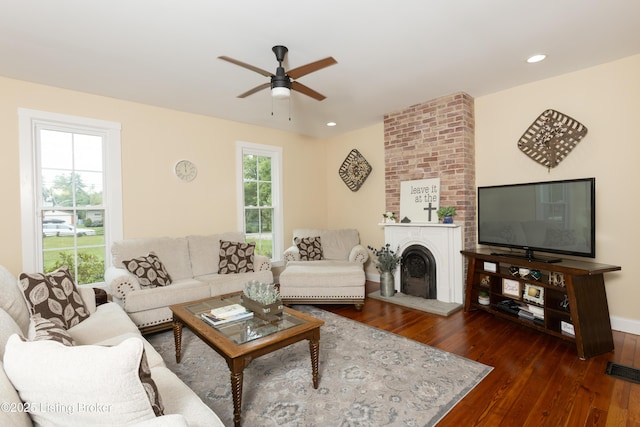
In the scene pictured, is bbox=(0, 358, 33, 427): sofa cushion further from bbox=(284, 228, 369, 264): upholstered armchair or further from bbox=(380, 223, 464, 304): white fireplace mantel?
bbox=(380, 223, 464, 304): white fireplace mantel

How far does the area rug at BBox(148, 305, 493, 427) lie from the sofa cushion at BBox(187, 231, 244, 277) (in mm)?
1021

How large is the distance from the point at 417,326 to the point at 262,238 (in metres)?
2.84

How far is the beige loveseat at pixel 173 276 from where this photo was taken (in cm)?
296

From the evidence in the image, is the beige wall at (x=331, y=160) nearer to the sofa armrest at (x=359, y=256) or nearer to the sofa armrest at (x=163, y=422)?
the sofa armrest at (x=359, y=256)

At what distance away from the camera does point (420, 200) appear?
13.7 ft

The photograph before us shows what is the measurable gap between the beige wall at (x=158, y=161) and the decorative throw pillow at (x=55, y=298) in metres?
1.36

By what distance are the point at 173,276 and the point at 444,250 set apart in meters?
3.37

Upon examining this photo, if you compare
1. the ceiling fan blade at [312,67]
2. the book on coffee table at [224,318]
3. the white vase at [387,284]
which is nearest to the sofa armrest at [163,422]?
the book on coffee table at [224,318]

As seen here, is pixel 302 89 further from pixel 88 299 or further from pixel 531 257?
pixel 531 257

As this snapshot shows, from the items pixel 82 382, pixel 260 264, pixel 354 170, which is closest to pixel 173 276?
pixel 260 264

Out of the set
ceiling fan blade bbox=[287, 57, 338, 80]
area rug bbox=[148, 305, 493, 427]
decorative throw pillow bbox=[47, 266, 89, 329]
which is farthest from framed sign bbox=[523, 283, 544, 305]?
decorative throw pillow bbox=[47, 266, 89, 329]

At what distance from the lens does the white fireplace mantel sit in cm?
378

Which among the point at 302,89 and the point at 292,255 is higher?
the point at 302,89

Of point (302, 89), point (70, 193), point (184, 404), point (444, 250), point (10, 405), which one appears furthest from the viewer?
point (444, 250)
